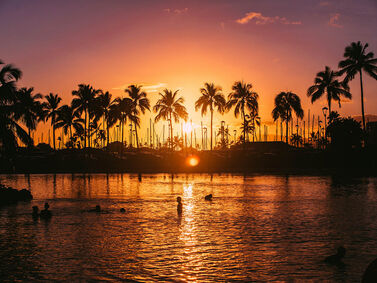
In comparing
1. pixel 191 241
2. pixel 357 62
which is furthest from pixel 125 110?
pixel 191 241

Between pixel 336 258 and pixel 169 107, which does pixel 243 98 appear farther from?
pixel 336 258

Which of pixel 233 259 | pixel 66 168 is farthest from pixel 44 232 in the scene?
pixel 66 168

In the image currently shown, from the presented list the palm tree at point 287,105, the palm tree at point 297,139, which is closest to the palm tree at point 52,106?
the palm tree at point 287,105

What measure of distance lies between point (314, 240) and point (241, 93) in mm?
62477

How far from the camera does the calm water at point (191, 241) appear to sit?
11.2 meters

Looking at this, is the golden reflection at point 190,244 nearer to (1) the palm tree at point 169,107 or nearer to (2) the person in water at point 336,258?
(2) the person in water at point 336,258

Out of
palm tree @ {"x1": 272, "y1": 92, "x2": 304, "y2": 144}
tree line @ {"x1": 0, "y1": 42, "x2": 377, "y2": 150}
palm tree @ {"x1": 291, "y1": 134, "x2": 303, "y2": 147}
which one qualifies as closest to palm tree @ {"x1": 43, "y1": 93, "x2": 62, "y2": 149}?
tree line @ {"x1": 0, "y1": 42, "x2": 377, "y2": 150}

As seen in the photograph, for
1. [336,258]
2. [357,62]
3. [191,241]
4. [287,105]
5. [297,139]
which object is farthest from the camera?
[297,139]

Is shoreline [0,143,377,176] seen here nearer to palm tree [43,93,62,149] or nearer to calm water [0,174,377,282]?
palm tree [43,93,62,149]

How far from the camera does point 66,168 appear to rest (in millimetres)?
76562

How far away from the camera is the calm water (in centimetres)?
1122

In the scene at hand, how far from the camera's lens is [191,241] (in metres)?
15.0

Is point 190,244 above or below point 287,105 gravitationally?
below

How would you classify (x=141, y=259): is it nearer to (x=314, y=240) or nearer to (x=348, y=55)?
(x=314, y=240)
